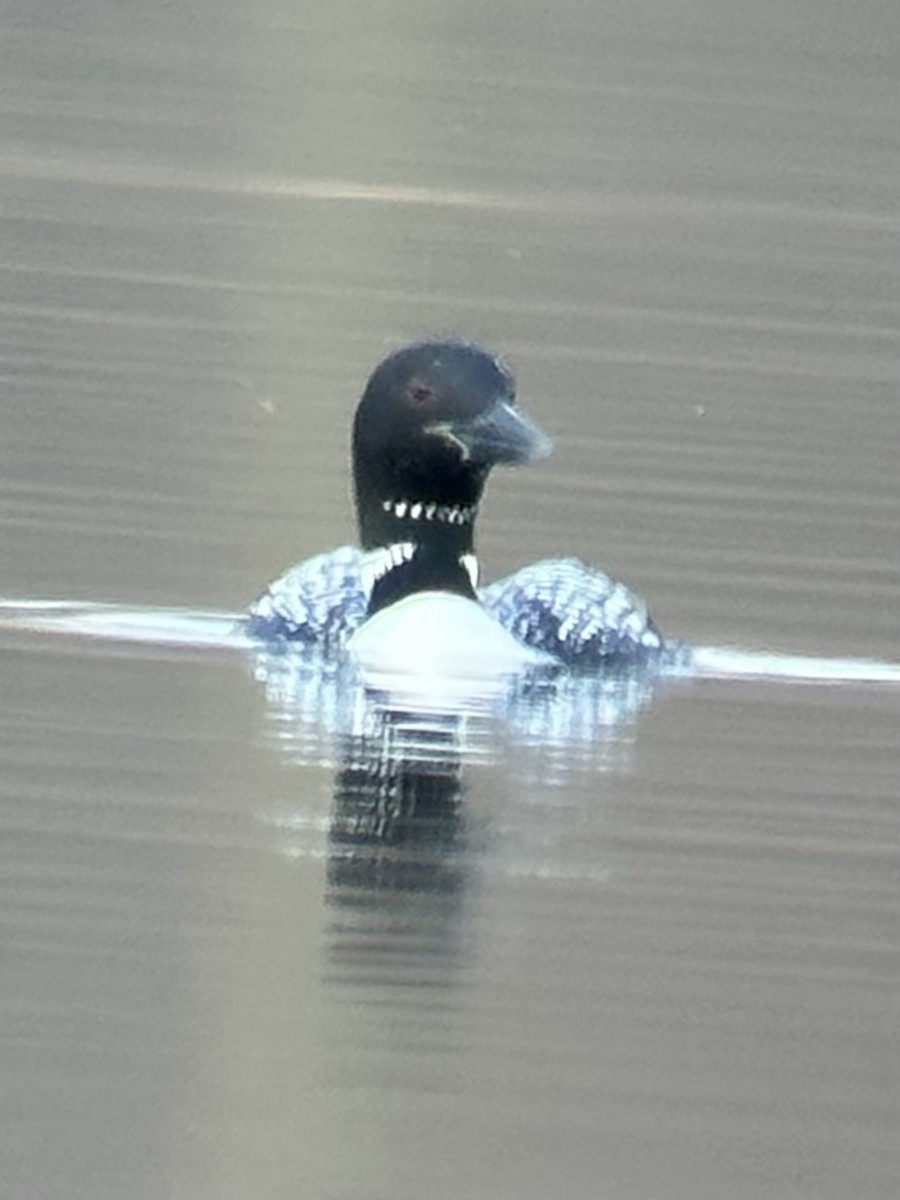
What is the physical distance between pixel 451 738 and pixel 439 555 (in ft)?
3.07

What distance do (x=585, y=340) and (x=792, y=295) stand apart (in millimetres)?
1644

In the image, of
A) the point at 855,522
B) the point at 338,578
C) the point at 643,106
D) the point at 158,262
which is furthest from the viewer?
the point at 643,106

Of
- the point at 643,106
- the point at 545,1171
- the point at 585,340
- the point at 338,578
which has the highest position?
the point at 643,106

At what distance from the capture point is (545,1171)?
8.14 m

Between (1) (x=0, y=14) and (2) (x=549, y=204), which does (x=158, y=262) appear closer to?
(2) (x=549, y=204)

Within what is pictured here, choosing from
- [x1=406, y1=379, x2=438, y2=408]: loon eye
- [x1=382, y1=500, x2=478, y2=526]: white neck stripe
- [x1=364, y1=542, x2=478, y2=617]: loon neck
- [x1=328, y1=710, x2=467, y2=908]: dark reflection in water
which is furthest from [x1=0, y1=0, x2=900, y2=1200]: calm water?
[x1=406, y1=379, x2=438, y2=408]: loon eye

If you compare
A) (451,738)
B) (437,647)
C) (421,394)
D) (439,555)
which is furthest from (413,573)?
(451,738)

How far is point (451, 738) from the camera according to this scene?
11688 millimetres

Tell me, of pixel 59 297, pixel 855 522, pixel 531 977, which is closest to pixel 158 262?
pixel 59 297

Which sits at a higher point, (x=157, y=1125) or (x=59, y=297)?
(x=59, y=297)

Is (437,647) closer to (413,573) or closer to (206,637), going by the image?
(413,573)

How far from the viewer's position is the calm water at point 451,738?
28.0 feet

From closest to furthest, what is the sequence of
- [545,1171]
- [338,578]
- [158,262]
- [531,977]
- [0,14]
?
1. [545,1171]
2. [531,977]
3. [338,578]
4. [158,262]
5. [0,14]

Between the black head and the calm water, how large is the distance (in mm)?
544
